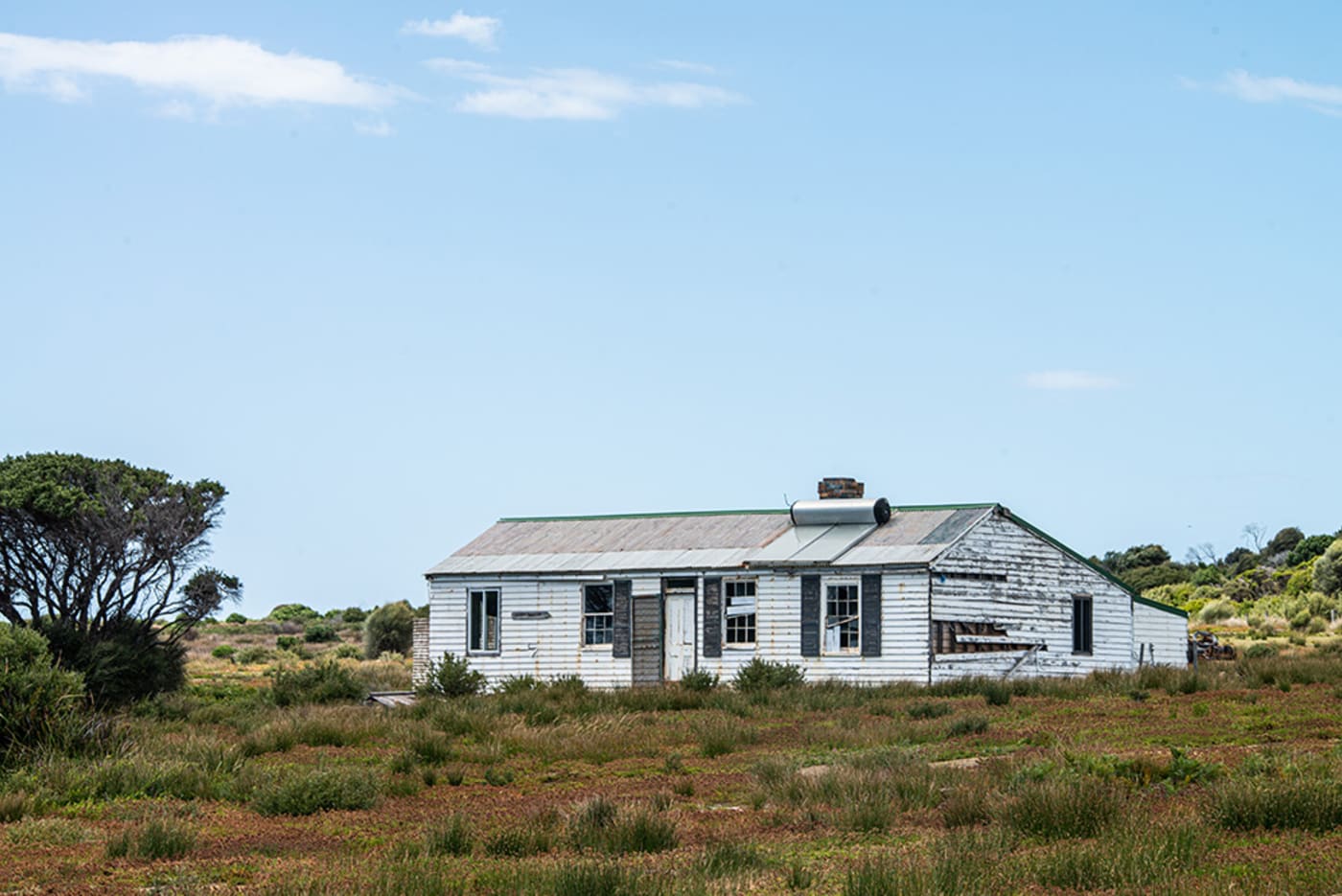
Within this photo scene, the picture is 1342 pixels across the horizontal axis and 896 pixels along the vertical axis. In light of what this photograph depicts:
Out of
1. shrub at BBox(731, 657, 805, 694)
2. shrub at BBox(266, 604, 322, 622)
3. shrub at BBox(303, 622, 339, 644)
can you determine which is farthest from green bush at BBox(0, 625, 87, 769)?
shrub at BBox(266, 604, 322, 622)

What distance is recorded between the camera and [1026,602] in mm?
32594

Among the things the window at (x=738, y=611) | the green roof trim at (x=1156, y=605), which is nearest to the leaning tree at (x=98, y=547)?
the window at (x=738, y=611)

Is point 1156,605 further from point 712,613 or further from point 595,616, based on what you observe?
point 595,616

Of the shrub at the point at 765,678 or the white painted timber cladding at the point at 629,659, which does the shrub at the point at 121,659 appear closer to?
the white painted timber cladding at the point at 629,659

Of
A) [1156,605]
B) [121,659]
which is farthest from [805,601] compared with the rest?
[121,659]

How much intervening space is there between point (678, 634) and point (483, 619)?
15.3 feet

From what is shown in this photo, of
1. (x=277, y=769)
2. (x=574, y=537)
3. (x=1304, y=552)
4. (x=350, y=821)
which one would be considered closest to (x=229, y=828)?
(x=350, y=821)

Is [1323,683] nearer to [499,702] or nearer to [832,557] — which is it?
[832,557]

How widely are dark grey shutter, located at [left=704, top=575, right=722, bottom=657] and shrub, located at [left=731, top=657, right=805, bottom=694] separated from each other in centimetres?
157

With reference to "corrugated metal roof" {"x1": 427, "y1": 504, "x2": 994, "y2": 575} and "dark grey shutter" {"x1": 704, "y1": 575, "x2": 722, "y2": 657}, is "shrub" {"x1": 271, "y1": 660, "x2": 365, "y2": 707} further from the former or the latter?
"dark grey shutter" {"x1": 704, "y1": 575, "x2": 722, "y2": 657}

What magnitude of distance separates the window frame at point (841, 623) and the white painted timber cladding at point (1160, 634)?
764cm

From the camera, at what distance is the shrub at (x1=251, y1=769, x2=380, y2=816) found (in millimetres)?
14844

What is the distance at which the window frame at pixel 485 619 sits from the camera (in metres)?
34.2

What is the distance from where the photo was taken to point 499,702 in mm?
26000
